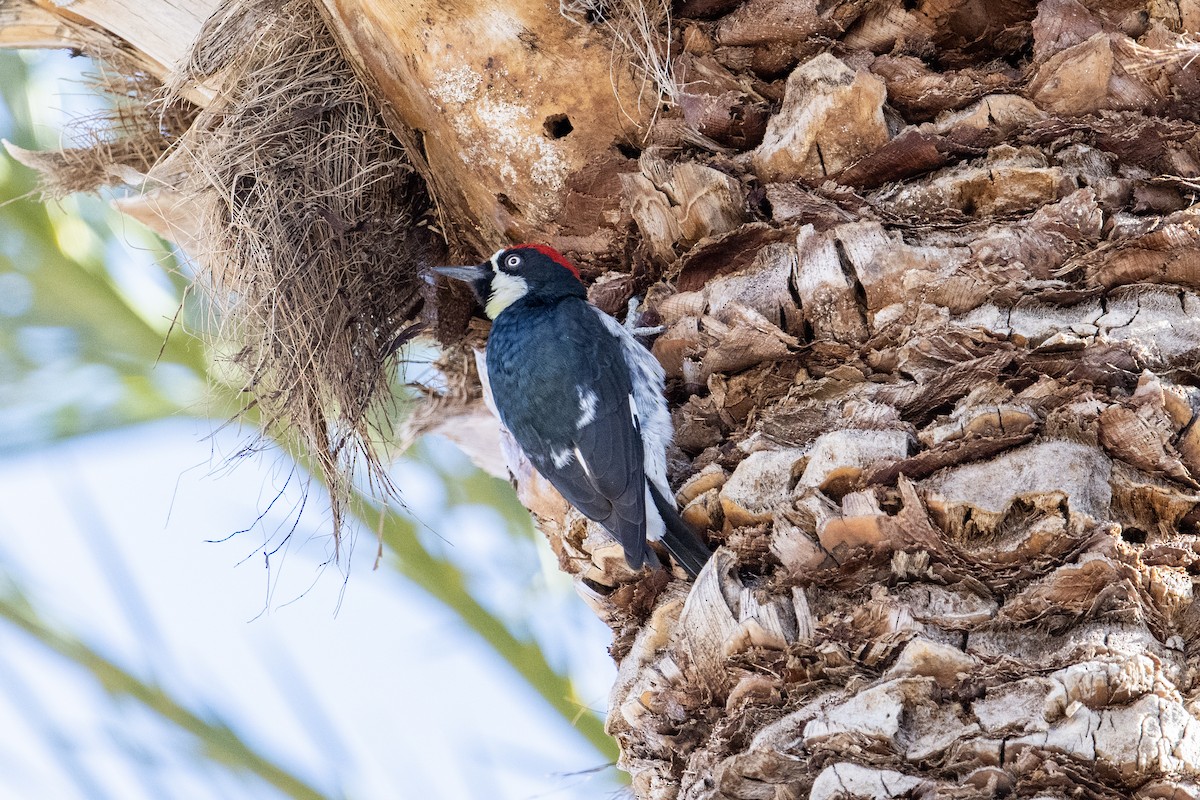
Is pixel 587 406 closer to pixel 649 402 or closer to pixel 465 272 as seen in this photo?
pixel 649 402

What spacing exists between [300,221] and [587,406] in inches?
35.9

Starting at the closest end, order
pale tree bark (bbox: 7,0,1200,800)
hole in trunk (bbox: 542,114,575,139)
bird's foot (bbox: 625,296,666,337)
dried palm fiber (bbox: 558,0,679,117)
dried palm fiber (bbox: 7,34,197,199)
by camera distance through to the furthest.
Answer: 1. pale tree bark (bbox: 7,0,1200,800)
2. dried palm fiber (bbox: 558,0,679,117)
3. bird's foot (bbox: 625,296,666,337)
4. hole in trunk (bbox: 542,114,575,139)
5. dried palm fiber (bbox: 7,34,197,199)

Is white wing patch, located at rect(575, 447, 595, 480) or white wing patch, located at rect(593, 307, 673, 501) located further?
white wing patch, located at rect(575, 447, 595, 480)

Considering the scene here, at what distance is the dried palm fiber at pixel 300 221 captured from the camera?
9.78 feet

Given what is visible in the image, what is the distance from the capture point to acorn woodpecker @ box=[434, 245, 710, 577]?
2885mm

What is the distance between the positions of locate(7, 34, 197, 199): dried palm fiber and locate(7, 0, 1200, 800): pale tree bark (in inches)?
37.5

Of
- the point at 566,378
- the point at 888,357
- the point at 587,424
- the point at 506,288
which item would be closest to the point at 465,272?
the point at 506,288

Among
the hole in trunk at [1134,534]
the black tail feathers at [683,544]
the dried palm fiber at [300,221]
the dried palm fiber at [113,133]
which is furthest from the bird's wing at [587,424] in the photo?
the dried palm fiber at [113,133]

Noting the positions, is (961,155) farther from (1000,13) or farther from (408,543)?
(408,543)

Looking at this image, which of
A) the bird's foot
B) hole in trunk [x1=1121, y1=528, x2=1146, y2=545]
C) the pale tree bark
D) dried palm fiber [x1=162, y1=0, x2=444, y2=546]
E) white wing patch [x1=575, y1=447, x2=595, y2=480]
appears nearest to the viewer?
the pale tree bark

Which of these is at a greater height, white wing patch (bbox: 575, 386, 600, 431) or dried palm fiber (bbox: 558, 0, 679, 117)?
dried palm fiber (bbox: 558, 0, 679, 117)

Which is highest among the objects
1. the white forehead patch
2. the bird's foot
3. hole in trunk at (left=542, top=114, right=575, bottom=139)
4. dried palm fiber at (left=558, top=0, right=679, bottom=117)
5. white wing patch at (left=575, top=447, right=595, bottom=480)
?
dried palm fiber at (left=558, top=0, right=679, bottom=117)

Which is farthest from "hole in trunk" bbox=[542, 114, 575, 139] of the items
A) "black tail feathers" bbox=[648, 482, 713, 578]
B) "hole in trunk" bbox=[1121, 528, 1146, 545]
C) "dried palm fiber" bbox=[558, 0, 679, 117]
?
"hole in trunk" bbox=[1121, 528, 1146, 545]

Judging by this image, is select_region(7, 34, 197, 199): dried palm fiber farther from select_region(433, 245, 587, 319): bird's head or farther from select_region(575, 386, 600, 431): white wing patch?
select_region(575, 386, 600, 431): white wing patch
